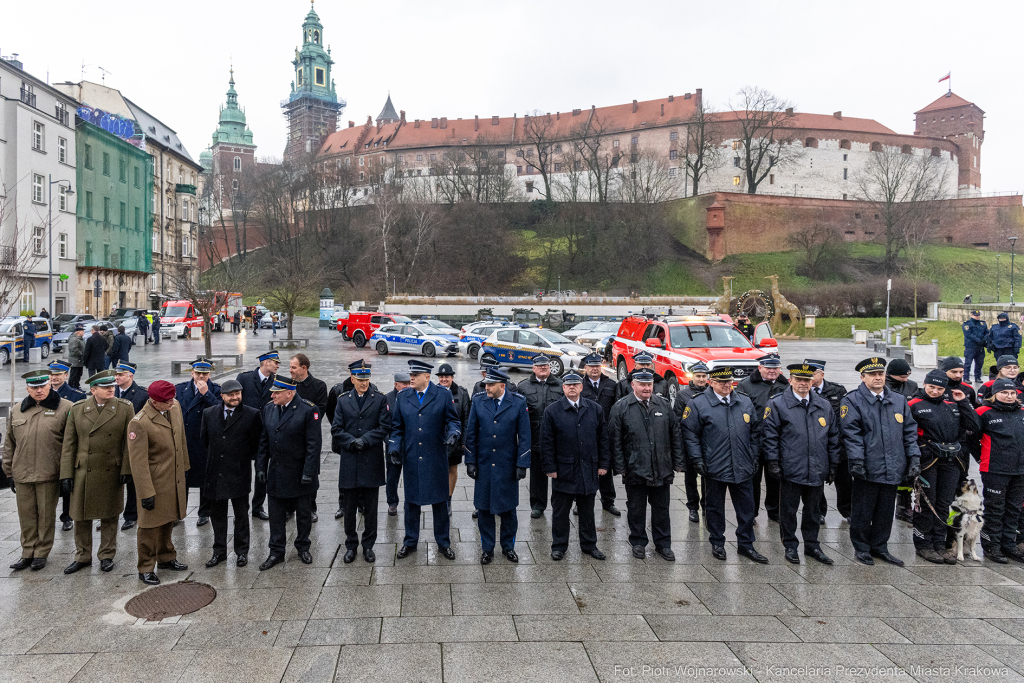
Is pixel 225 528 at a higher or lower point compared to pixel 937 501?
lower

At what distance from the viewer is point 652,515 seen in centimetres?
629

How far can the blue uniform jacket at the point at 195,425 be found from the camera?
6.69m

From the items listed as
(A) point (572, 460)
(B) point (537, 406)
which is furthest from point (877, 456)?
(B) point (537, 406)

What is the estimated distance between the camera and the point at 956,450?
609 centimetres

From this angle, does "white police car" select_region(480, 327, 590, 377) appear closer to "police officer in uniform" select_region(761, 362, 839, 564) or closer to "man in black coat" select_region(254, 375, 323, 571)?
"police officer in uniform" select_region(761, 362, 839, 564)

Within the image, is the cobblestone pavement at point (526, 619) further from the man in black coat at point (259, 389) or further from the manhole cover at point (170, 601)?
the man in black coat at point (259, 389)

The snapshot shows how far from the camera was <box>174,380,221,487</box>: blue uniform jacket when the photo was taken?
21.9ft

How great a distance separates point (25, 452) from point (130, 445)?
3.71 ft

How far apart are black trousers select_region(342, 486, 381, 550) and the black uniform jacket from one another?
0.94 meters

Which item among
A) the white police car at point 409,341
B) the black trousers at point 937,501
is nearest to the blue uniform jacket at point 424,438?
the black trousers at point 937,501

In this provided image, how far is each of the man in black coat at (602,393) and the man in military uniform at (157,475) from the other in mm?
4168

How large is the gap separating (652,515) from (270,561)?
3.59 metres

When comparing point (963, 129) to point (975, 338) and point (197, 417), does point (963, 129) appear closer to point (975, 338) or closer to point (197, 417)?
point (975, 338)

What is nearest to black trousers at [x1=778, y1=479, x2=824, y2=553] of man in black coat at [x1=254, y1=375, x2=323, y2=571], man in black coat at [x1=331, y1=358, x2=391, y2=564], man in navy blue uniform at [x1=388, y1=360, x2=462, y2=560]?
man in navy blue uniform at [x1=388, y1=360, x2=462, y2=560]
